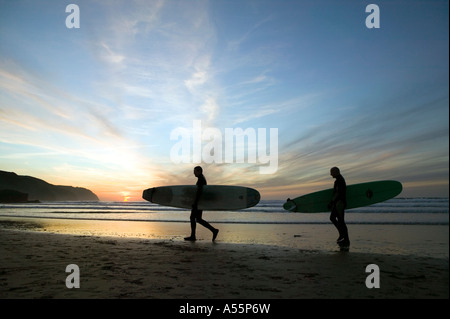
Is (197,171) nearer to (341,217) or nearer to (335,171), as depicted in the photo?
(335,171)

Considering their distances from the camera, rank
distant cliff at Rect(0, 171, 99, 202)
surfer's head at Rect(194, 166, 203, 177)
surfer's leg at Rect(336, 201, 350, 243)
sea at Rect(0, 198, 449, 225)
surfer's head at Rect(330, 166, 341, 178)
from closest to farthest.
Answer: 1. surfer's leg at Rect(336, 201, 350, 243)
2. surfer's head at Rect(330, 166, 341, 178)
3. surfer's head at Rect(194, 166, 203, 177)
4. sea at Rect(0, 198, 449, 225)
5. distant cliff at Rect(0, 171, 99, 202)

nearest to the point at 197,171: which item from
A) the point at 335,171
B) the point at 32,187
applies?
the point at 335,171

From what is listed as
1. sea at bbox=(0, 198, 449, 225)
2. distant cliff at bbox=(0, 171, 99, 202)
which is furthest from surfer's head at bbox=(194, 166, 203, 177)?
distant cliff at bbox=(0, 171, 99, 202)

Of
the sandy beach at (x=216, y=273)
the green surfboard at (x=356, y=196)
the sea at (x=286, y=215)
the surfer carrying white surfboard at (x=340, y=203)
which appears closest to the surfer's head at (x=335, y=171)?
the surfer carrying white surfboard at (x=340, y=203)

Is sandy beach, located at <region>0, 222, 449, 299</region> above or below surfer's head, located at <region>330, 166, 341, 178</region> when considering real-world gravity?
below

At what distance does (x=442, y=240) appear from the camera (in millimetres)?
7840

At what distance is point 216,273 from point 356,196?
269 inches

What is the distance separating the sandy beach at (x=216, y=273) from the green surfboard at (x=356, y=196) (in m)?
3.38

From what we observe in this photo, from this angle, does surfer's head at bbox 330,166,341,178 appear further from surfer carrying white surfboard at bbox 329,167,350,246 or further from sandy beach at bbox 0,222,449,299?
sandy beach at bbox 0,222,449,299

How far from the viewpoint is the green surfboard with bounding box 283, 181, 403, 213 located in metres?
9.43

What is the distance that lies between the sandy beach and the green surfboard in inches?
133

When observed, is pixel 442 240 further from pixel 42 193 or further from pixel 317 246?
pixel 42 193

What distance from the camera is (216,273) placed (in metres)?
4.52
